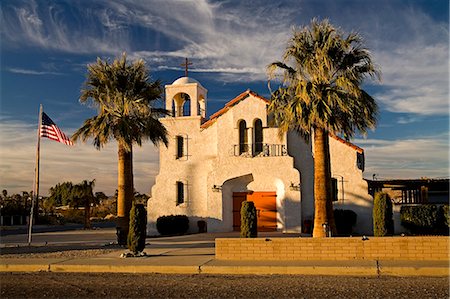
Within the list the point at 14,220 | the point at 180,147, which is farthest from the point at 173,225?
the point at 14,220

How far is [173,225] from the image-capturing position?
30.2 m

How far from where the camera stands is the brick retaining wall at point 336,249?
15539mm

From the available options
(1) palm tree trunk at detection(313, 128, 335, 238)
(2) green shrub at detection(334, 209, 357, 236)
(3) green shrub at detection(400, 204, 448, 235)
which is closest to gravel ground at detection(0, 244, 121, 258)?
(1) palm tree trunk at detection(313, 128, 335, 238)

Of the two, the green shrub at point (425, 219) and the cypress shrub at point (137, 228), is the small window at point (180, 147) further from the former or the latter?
the cypress shrub at point (137, 228)

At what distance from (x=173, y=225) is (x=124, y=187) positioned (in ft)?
29.2

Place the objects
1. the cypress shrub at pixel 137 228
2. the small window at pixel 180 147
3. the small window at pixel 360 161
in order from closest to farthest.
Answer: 1. the cypress shrub at pixel 137 228
2. the small window at pixel 360 161
3. the small window at pixel 180 147

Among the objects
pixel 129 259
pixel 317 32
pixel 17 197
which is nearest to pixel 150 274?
pixel 129 259

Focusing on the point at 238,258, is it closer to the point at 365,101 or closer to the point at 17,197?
the point at 365,101

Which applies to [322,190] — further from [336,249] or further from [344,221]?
[344,221]

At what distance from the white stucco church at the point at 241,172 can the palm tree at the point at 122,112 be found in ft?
27.3

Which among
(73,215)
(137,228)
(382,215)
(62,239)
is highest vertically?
(382,215)

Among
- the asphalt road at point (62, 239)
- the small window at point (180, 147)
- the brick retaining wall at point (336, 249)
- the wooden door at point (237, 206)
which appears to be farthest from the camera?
the small window at point (180, 147)

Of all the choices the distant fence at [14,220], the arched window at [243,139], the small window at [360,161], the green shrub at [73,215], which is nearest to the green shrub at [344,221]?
the small window at [360,161]

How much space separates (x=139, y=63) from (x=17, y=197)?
47.4m
